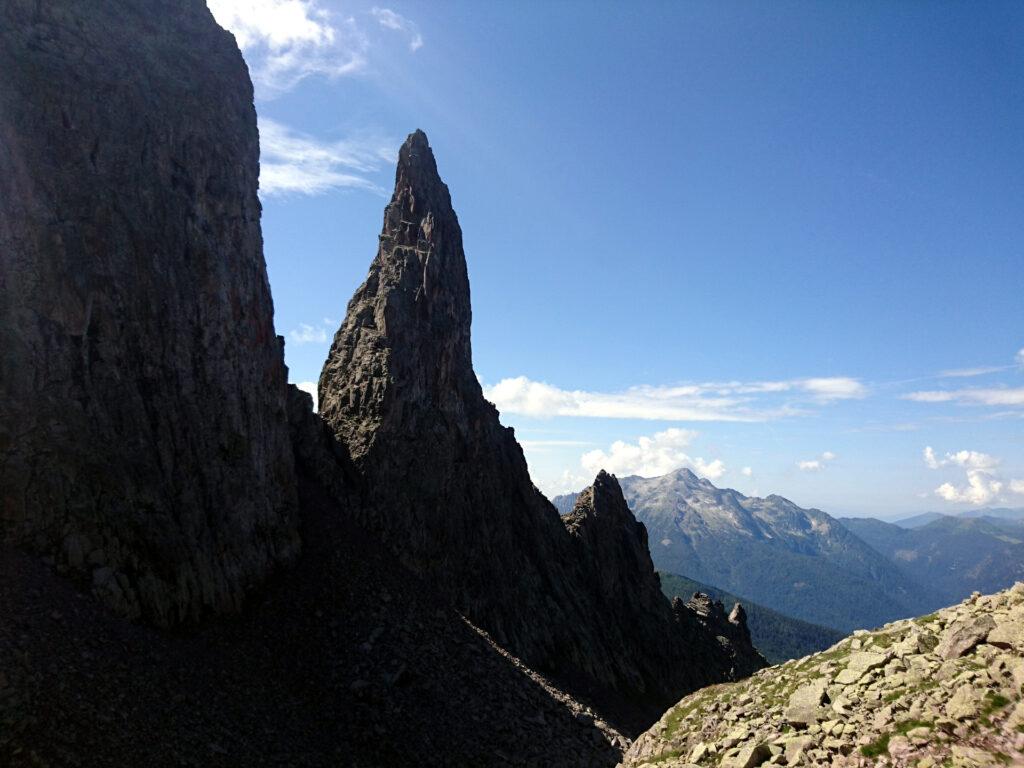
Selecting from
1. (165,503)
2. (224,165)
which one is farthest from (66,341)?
(224,165)

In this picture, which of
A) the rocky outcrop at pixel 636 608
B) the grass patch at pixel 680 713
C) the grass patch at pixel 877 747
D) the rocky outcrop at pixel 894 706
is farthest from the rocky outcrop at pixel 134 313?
the rocky outcrop at pixel 636 608

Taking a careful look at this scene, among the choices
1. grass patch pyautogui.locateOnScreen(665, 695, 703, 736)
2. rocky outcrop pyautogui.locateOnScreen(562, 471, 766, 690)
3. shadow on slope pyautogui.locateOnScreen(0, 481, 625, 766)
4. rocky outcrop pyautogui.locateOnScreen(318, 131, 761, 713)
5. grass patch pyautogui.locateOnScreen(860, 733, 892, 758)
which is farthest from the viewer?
rocky outcrop pyautogui.locateOnScreen(562, 471, 766, 690)

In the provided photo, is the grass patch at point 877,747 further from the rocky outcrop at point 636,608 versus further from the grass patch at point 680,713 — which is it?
the rocky outcrop at point 636,608

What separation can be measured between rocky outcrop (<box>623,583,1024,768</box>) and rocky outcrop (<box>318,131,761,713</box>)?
126 feet

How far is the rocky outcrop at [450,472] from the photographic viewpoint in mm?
62094

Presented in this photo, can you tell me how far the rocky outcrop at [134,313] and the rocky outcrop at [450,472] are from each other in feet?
54.7

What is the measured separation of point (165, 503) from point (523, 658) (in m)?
38.4

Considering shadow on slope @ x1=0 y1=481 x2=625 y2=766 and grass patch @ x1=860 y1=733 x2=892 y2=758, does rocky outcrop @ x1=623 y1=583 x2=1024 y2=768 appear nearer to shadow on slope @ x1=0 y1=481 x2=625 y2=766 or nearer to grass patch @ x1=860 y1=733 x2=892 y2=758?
grass patch @ x1=860 y1=733 x2=892 y2=758

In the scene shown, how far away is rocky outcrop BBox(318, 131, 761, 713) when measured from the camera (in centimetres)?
6209

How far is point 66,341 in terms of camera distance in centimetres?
3341

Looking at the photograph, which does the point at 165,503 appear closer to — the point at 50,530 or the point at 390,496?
the point at 50,530

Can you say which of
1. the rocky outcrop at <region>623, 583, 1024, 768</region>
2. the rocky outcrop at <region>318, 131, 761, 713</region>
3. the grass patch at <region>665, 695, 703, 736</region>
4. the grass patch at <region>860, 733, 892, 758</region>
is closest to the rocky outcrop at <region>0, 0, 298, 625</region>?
the rocky outcrop at <region>318, 131, 761, 713</region>

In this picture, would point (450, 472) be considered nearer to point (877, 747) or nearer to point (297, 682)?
point (297, 682)

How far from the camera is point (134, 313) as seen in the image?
3644 cm
